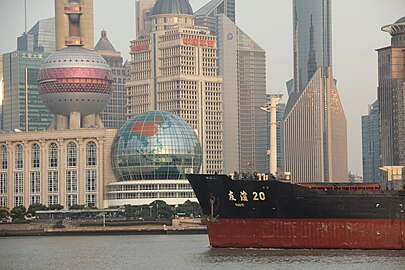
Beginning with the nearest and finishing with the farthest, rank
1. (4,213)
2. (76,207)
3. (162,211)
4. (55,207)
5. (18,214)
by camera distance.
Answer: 1. (4,213)
2. (18,214)
3. (162,211)
4. (76,207)
5. (55,207)

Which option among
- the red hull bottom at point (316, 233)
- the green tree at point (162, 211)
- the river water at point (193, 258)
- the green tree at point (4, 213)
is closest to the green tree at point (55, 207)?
the green tree at point (4, 213)

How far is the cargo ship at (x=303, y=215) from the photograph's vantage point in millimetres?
90625

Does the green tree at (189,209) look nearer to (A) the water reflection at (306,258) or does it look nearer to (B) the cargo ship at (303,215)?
(B) the cargo ship at (303,215)

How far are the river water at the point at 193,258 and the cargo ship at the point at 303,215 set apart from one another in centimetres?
98

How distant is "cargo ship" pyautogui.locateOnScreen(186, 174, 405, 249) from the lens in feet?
297

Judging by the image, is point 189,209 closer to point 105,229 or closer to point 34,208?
point 34,208

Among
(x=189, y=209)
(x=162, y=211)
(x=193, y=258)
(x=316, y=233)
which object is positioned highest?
(x=316, y=233)

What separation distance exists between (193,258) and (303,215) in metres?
9.10

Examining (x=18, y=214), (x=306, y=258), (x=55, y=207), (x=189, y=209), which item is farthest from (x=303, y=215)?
(x=55, y=207)

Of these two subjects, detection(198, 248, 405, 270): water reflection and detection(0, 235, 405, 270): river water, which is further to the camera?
detection(0, 235, 405, 270): river water

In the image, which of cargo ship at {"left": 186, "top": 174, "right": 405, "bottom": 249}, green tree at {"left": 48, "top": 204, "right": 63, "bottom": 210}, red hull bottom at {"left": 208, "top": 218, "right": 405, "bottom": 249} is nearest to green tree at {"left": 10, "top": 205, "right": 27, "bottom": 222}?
green tree at {"left": 48, "top": 204, "right": 63, "bottom": 210}

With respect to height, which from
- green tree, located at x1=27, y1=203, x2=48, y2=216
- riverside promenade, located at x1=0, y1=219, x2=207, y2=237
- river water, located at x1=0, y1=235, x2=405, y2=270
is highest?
green tree, located at x1=27, y1=203, x2=48, y2=216

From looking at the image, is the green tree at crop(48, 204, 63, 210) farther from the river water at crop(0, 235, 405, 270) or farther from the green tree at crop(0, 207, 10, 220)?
the river water at crop(0, 235, 405, 270)

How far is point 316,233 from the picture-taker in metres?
91.8
